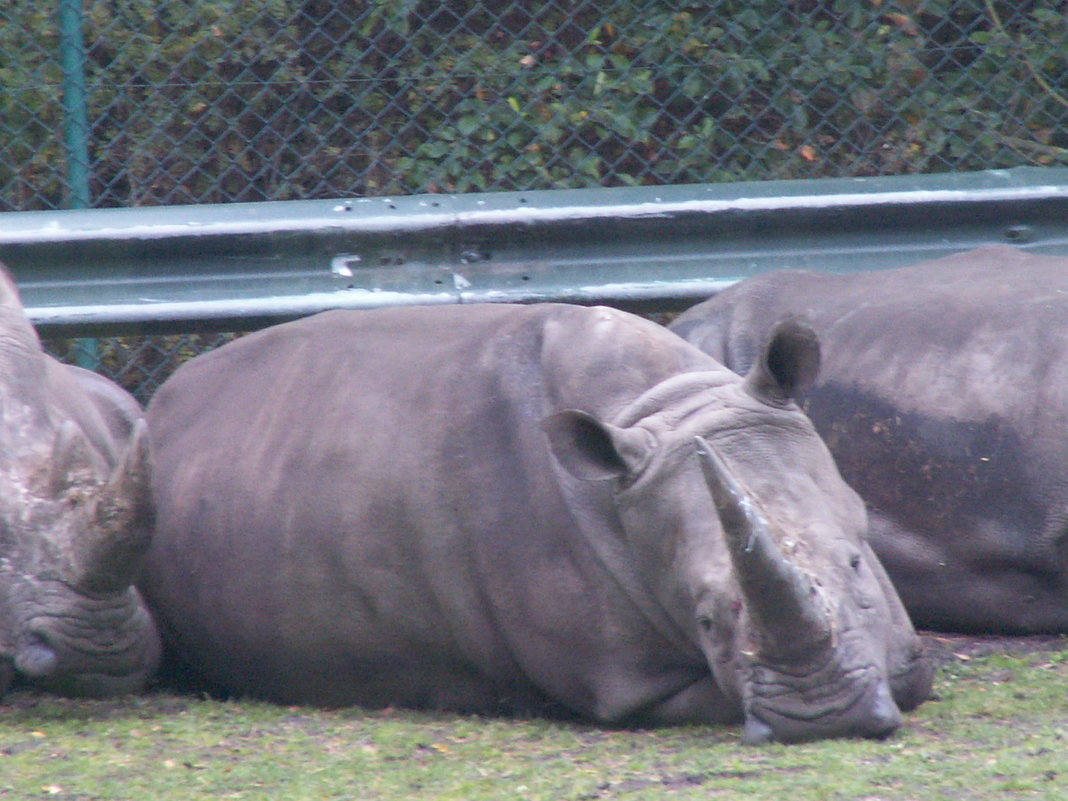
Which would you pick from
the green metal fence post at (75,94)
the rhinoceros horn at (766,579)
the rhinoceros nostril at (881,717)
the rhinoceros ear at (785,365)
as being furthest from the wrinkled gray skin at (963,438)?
the green metal fence post at (75,94)

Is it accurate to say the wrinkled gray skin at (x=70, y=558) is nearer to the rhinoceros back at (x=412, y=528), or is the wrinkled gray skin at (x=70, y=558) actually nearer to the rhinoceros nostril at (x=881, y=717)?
the rhinoceros back at (x=412, y=528)

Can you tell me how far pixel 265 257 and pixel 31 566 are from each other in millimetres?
1748

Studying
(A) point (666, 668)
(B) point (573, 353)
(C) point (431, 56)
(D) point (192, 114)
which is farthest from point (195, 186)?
(A) point (666, 668)

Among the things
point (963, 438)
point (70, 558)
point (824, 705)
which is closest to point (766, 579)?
point (824, 705)

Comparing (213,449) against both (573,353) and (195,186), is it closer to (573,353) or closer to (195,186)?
(573,353)

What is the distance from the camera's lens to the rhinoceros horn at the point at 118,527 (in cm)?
357

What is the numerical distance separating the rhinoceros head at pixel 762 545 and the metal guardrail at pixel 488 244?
1.47 metres

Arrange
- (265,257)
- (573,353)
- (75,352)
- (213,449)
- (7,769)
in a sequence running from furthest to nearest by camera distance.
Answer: (75,352)
(265,257)
(213,449)
(573,353)
(7,769)

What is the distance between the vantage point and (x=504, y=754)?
347cm

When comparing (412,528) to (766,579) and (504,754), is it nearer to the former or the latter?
(504,754)

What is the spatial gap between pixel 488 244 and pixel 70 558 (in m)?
2.02

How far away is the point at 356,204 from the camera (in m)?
5.33

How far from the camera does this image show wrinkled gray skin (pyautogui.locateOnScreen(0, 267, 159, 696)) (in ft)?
11.8

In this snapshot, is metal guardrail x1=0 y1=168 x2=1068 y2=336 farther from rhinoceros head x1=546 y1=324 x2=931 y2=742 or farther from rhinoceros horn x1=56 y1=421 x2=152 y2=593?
rhinoceros horn x1=56 y1=421 x2=152 y2=593
